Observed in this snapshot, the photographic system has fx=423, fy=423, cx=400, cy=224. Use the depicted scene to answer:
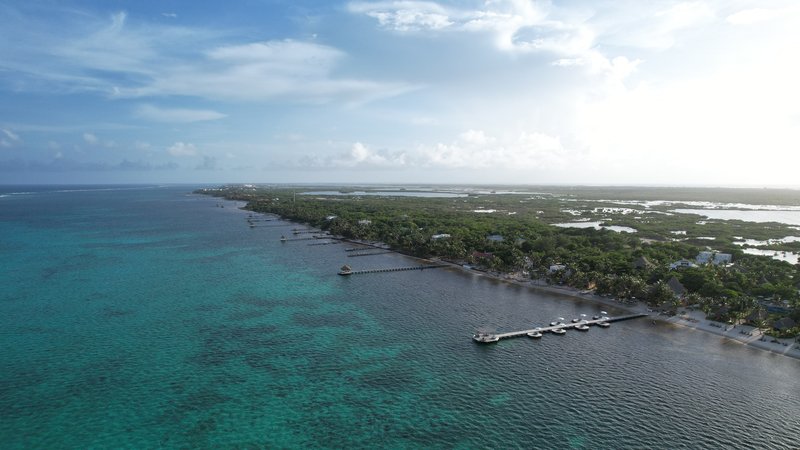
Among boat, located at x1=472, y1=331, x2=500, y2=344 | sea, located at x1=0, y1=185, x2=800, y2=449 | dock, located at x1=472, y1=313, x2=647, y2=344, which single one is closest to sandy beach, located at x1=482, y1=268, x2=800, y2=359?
sea, located at x1=0, y1=185, x2=800, y2=449

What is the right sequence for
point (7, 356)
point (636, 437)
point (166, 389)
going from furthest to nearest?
point (7, 356), point (166, 389), point (636, 437)

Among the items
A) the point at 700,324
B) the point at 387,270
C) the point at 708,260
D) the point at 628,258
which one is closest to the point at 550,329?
the point at 700,324

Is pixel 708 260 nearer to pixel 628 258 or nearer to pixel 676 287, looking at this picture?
pixel 628 258

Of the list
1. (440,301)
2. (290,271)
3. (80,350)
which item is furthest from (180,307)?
(440,301)

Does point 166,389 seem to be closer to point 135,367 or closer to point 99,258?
point 135,367

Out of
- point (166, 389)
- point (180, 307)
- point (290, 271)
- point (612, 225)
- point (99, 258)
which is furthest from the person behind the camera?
point (612, 225)

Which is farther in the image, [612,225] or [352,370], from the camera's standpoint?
[612,225]

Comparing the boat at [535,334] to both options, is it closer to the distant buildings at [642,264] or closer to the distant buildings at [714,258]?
the distant buildings at [642,264]

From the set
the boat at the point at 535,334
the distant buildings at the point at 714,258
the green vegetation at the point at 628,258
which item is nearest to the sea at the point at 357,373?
the boat at the point at 535,334
